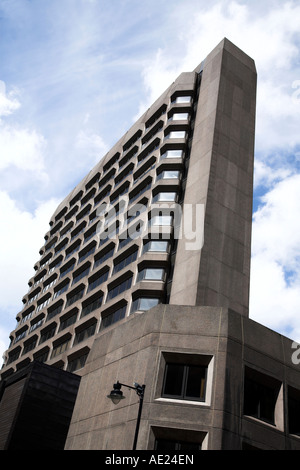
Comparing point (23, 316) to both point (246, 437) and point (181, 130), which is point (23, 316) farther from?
point (246, 437)

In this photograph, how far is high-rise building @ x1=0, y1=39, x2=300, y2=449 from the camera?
19031 mm

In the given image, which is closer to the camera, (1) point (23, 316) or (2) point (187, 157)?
(2) point (187, 157)

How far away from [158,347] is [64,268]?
41.1m

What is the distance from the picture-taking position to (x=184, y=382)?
19438 millimetres

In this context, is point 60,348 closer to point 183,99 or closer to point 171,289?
point 171,289

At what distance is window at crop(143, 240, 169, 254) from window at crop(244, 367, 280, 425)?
62.5ft

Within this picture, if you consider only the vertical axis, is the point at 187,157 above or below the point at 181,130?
below

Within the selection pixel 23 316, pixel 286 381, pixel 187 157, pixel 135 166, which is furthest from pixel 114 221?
pixel 286 381

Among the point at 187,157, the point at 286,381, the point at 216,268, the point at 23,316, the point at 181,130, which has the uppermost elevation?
the point at 181,130

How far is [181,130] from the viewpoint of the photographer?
1837 inches

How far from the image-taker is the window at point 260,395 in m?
19.5

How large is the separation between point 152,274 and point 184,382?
18.8 metres

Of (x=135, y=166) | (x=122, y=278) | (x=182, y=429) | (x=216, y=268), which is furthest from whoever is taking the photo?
(x=135, y=166)

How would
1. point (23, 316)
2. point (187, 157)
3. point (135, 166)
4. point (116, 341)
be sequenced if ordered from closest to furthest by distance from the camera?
point (116, 341), point (187, 157), point (135, 166), point (23, 316)
